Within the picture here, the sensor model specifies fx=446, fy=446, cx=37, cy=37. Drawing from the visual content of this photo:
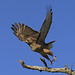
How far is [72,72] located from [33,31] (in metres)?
2.69

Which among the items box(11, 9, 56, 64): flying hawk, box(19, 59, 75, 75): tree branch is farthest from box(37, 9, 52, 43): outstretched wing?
box(19, 59, 75, 75): tree branch

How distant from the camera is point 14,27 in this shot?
2144cm

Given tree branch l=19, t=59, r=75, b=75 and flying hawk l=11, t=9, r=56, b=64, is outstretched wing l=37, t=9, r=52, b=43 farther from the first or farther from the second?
tree branch l=19, t=59, r=75, b=75

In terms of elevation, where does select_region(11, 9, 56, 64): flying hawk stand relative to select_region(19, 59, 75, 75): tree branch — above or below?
above

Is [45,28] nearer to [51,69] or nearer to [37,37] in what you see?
[37,37]

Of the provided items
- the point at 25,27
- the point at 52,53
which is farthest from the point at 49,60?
the point at 25,27

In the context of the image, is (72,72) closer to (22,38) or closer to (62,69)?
(62,69)

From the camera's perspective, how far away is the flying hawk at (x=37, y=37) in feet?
67.4

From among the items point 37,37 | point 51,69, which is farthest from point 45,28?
point 51,69

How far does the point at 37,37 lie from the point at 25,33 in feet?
2.15

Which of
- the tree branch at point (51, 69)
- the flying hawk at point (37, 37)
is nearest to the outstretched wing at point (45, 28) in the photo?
the flying hawk at point (37, 37)

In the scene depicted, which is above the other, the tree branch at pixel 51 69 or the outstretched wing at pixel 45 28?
the outstretched wing at pixel 45 28

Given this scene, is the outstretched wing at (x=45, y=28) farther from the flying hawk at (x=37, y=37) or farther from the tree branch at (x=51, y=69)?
the tree branch at (x=51, y=69)

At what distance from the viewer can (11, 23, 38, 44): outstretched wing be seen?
823 inches
